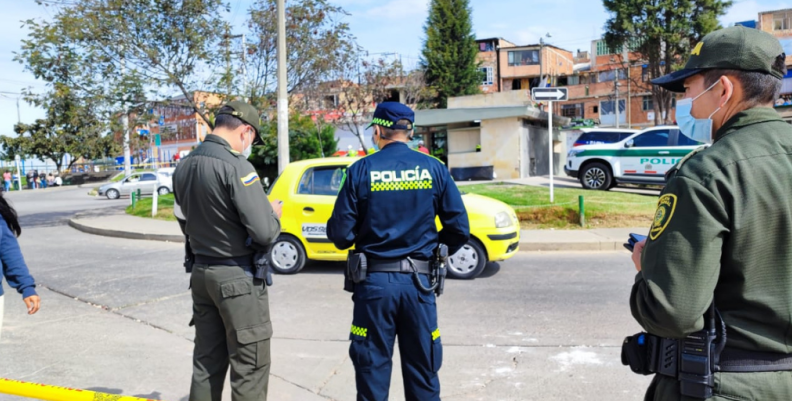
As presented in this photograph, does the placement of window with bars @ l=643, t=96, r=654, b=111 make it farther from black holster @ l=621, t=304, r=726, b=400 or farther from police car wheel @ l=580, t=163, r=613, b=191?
black holster @ l=621, t=304, r=726, b=400

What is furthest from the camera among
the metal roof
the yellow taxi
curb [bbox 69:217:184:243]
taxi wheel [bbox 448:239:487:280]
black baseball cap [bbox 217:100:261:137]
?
the metal roof

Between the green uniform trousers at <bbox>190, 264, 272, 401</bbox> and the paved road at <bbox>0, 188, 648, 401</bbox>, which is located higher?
the green uniform trousers at <bbox>190, 264, 272, 401</bbox>

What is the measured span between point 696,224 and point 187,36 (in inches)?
652

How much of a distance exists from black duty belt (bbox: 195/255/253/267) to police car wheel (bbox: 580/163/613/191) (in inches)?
577

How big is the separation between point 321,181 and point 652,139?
10775 mm

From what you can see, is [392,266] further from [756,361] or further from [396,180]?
[756,361]

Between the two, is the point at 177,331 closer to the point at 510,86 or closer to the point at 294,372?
the point at 294,372

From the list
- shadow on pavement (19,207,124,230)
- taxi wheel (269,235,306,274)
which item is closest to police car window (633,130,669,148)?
taxi wheel (269,235,306,274)

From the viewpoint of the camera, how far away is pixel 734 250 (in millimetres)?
1611

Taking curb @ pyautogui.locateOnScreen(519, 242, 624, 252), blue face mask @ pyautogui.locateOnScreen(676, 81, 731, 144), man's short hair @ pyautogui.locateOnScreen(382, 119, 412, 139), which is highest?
man's short hair @ pyautogui.locateOnScreen(382, 119, 412, 139)

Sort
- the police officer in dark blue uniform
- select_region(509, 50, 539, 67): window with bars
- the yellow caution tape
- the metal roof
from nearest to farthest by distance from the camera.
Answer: the yellow caution tape → the police officer in dark blue uniform → the metal roof → select_region(509, 50, 539, 67): window with bars

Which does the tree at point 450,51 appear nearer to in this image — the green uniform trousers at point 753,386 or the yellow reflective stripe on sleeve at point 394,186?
the yellow reflective stripe on sleeve at point 394,186

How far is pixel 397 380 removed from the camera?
450 cm

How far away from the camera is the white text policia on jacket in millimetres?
3123
